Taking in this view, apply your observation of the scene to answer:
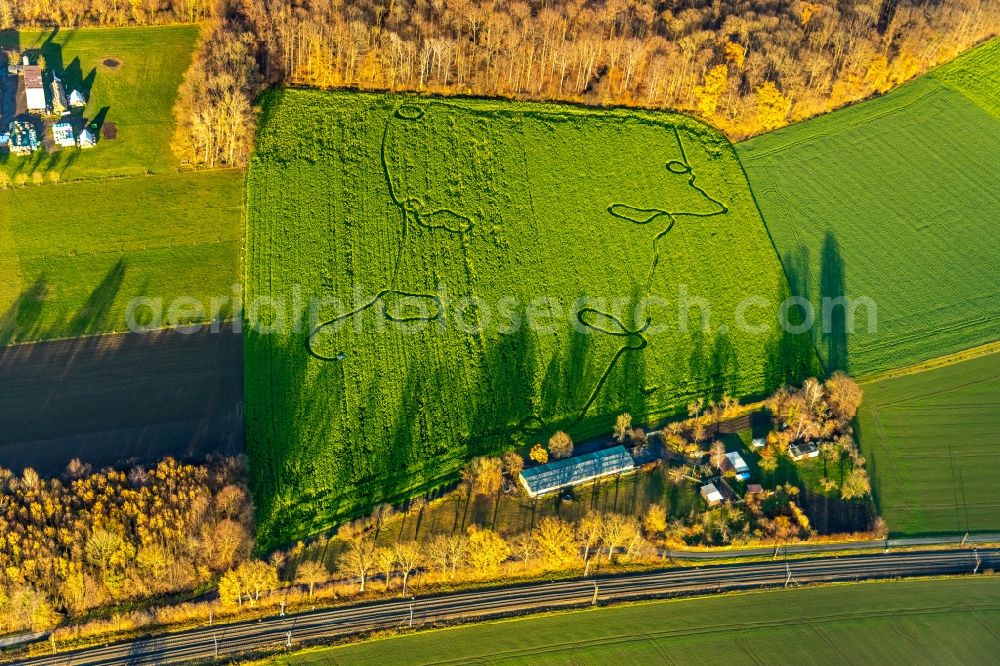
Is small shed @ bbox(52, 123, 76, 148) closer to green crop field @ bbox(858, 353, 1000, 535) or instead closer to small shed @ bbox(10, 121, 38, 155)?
small shed @ bbox(10, 121, 38, 155)

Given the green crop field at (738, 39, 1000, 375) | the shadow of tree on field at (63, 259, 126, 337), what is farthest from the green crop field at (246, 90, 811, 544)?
the shadow of tree on field at (63, 259, 126, 337)

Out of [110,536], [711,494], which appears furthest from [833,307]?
[110,536]

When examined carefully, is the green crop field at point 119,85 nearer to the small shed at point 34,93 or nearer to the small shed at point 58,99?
the small shed at point 58,99

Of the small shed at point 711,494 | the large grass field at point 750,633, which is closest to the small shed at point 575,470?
the small shed at point 711,494

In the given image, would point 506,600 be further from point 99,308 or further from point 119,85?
point 119,85

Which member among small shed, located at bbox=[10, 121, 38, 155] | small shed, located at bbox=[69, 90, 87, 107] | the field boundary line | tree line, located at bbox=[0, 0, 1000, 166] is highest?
tree line, located at bbox=[0, 0, 1000, 166]

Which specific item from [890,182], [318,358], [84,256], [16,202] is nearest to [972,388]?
[890,182]

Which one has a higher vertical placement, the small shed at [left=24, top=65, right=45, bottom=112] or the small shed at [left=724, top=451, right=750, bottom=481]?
the small shed at [left=24, top=65, right=45, bottom=112]
